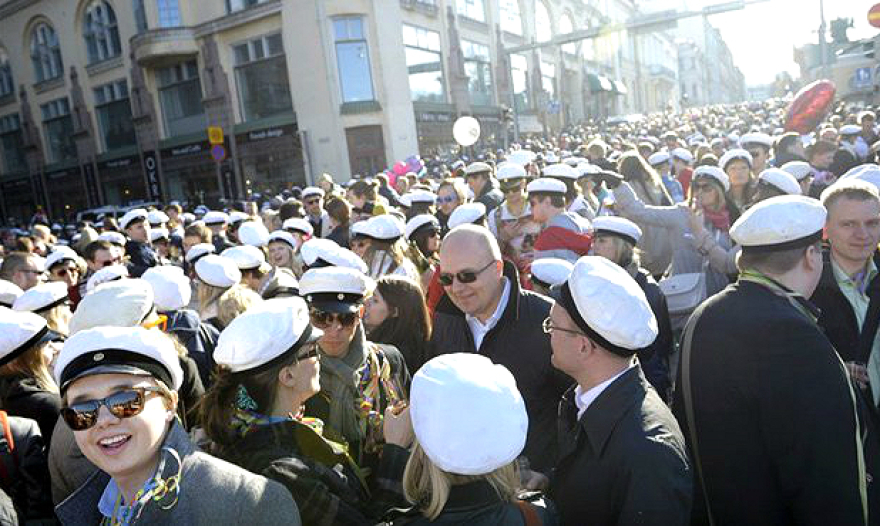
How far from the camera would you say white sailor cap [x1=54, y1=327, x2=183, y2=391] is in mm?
1818

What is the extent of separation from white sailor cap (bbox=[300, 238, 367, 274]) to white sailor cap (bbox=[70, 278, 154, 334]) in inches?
47.2

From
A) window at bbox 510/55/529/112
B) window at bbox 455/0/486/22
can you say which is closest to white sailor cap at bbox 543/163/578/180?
window at bbox 455/0/486/22

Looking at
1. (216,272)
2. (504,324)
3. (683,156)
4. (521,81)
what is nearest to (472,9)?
(521,81)

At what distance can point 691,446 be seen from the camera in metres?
2.69

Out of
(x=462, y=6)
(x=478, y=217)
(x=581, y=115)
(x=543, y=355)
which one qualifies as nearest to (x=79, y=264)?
(x=478, y=217)

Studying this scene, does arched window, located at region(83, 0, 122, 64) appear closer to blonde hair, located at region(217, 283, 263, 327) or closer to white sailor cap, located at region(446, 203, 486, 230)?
white sailor cap, located at region(446, 203, 486, 230)

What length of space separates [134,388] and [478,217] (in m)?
4.32

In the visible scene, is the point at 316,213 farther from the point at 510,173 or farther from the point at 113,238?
the point at 510,173

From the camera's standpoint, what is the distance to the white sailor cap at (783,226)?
2568 mm

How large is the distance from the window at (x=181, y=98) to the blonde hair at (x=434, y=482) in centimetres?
2947

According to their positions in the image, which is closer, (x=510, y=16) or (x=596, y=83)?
(x=510, y=16)

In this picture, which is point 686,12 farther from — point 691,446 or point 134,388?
point 134,388

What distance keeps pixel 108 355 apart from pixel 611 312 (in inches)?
Answer: 65.5

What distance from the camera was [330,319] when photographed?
10.4 feet
